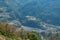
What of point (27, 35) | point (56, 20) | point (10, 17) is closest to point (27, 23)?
point (10, 17)

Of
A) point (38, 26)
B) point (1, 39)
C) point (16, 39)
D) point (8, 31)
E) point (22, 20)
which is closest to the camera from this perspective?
point (1, 39)

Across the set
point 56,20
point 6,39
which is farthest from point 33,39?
point 56,20

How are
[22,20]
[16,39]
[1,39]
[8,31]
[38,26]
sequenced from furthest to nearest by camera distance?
1. [22,20]
2. [38,26]
3. [8,31]
4. [16,39]
5. [1,39]

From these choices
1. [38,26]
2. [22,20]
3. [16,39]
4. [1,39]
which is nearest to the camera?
[1,39]

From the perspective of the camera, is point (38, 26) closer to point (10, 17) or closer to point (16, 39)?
point (10, 17)

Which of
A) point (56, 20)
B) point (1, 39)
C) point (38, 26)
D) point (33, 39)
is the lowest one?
point (1, 39)

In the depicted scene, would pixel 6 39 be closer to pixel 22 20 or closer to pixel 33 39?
pixel 33 39

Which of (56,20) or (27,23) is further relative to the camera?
(56,20)

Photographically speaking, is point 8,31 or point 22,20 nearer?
point 8,31

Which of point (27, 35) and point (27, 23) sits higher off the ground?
point (27, 23)
